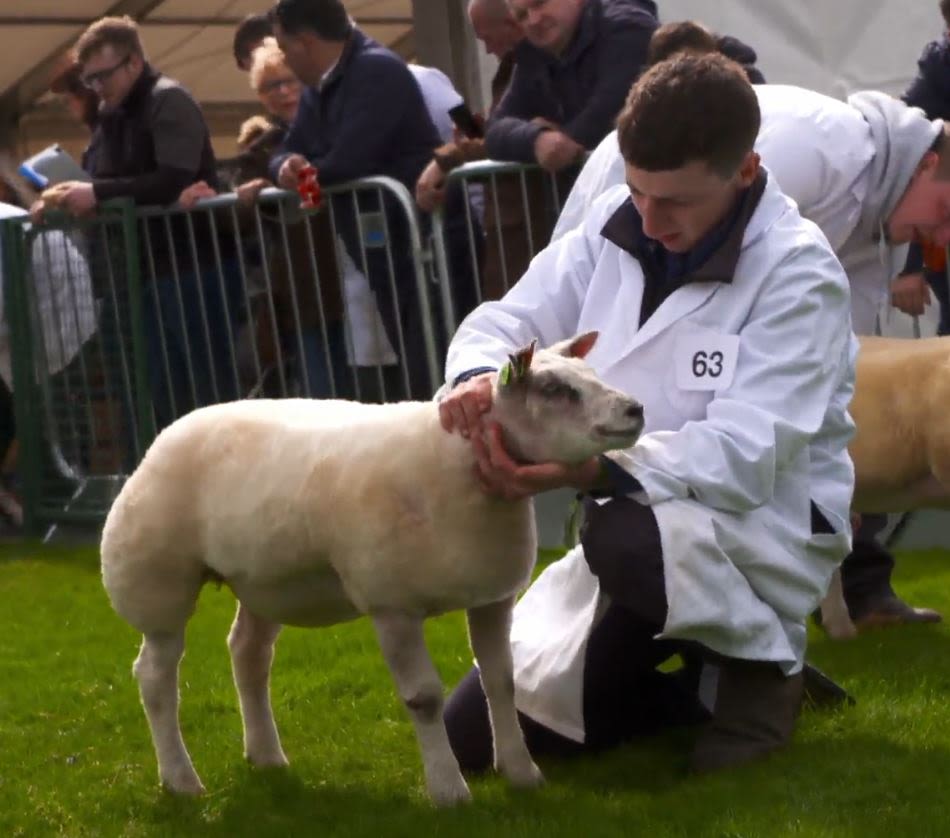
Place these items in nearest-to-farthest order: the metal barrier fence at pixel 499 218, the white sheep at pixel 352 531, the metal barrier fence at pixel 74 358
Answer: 1. the white sheep at pixel 352 531
2. the metal barrier fence at pixel 499 218
3. the metal barrier fence at pixel 74 358

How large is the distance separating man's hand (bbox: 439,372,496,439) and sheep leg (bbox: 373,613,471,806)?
0.40m

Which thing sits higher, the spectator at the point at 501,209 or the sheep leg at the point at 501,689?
the spectator at the point at 501,209

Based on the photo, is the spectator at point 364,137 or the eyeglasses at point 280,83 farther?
the eyeglasses at point 280,83

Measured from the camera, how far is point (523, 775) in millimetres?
4027

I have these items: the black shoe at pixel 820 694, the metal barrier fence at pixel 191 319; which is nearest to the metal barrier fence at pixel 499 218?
the metal barrier fence at pixel 191 319

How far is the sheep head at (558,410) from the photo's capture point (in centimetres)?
353

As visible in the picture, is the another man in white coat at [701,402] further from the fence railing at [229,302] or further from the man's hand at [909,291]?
the fence railing at [229,302]

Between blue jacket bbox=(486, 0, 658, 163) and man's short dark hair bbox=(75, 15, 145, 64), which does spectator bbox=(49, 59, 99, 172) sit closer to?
man's short dark hair bbox=(75, 15, 145, 64)

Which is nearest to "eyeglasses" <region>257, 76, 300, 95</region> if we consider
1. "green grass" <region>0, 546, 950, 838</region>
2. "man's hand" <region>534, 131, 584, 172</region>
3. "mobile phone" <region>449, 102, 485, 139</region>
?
"mobile phone" <region>449, 102, 485, 139</region>

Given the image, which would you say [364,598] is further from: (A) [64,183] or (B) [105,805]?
(A) [64,183]

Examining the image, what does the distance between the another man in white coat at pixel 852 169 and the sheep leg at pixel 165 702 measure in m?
1.67

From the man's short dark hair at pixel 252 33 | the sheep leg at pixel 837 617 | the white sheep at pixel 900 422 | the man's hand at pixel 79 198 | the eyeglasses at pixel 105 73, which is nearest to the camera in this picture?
the white sheep at pixel 900 422

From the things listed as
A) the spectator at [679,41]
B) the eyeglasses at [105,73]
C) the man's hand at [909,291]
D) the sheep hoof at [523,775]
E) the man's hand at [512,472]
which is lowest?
the sheep hoof at [523,775]

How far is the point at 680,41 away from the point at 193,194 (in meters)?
3.09
